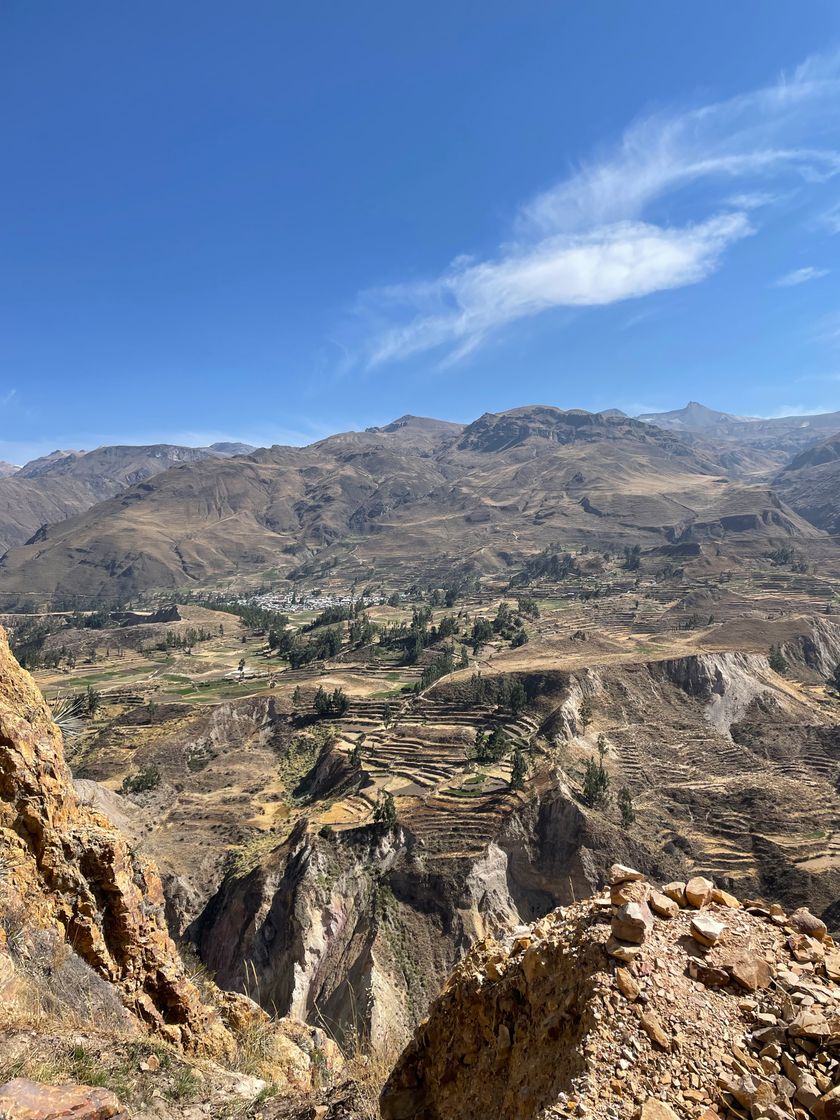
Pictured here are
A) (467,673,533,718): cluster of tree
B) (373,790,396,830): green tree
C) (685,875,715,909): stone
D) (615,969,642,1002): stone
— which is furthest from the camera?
(467,673,533,718): cluster of tree

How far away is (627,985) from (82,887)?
1011 cm

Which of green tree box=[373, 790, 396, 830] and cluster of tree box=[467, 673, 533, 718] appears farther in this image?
cluster of tree box=[467, 673, 533, 718]

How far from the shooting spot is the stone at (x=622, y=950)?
699 cm

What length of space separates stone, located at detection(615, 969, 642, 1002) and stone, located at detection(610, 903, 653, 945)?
0.54 meters

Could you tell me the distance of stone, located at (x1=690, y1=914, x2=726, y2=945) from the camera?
747cm

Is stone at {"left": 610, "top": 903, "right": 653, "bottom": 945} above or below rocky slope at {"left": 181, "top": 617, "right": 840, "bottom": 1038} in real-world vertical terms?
above

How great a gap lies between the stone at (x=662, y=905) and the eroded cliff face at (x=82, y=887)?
30.7ft

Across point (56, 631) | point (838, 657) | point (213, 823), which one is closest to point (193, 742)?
point (213, 823)

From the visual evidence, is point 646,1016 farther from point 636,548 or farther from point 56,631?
point 636,548

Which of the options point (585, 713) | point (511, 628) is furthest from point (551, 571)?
point (585, 713)

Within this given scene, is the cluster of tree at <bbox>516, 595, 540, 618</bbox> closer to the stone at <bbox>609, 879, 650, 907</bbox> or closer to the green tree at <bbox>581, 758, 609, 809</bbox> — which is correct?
the green tree at <bbox>581, 758, 609, 809</bbox>

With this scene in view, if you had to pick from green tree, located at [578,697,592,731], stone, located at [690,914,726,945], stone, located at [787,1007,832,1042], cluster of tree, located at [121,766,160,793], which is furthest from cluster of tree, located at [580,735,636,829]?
cluster of tree, located at [121,766,160,793]

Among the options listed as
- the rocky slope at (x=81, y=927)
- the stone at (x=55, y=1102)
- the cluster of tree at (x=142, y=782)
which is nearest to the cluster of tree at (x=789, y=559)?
the cluster of tree at (x=142, y=782)

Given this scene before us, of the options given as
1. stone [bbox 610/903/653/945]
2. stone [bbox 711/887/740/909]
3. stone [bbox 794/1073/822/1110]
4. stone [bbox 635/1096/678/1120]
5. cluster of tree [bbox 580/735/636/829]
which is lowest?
cluster of tree [bbox 580/735/636/829]
